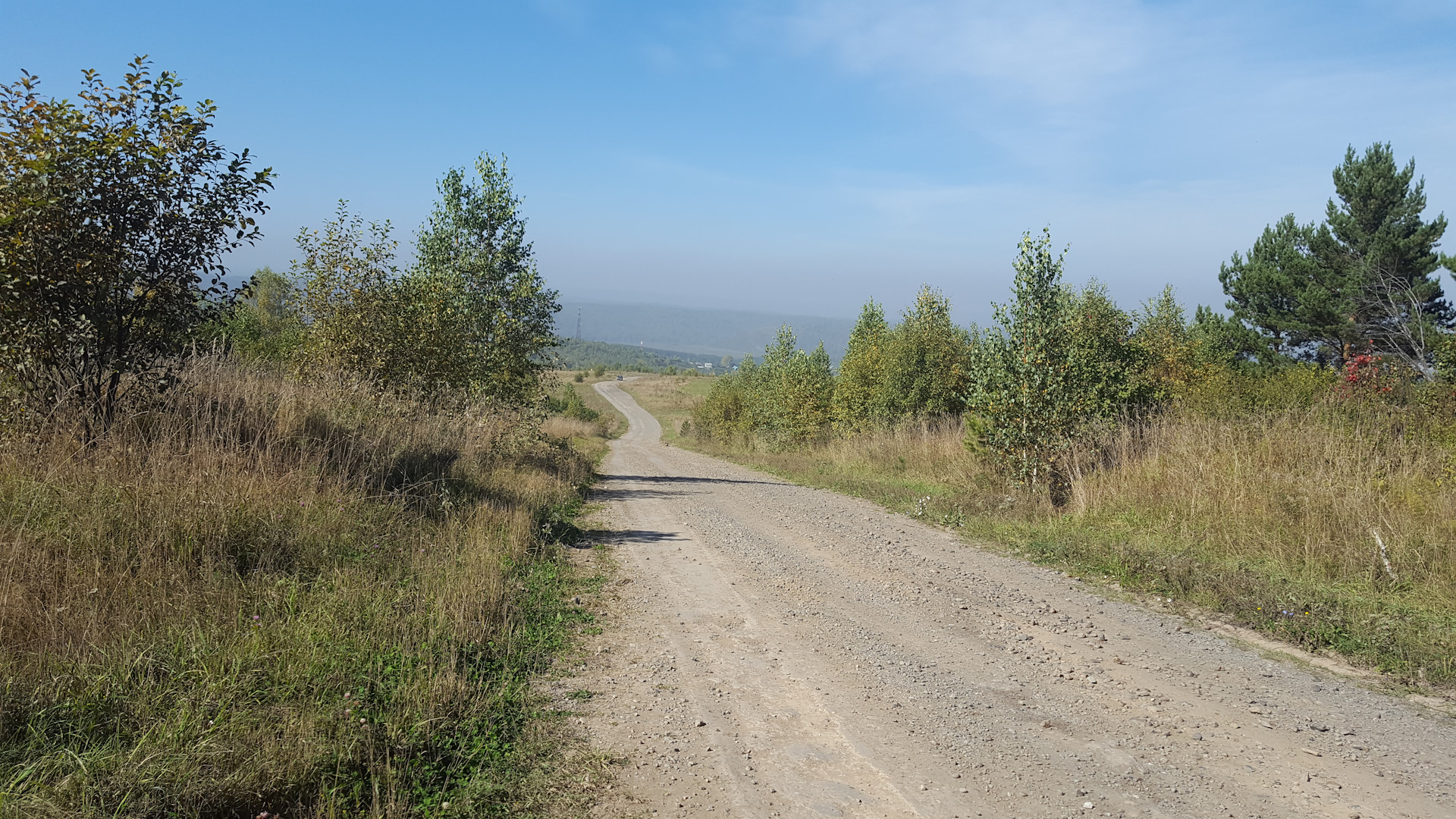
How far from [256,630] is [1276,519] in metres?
10.1

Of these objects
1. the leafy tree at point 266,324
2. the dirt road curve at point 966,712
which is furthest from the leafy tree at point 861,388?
the dirt road curve at point 966,712

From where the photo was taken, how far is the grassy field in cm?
636

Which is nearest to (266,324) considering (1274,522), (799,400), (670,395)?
(799,400)

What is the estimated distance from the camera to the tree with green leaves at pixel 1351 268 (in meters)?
30.2

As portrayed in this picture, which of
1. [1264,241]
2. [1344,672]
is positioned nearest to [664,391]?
[1264,241]

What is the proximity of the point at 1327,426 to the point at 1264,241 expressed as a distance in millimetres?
33706

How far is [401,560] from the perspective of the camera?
23.1ft

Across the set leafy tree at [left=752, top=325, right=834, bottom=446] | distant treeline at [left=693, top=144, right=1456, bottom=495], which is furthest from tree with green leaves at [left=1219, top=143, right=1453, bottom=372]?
leafy tree at [left=752, top=325, right=834, bottom=446]

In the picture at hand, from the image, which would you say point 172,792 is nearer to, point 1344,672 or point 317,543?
point 317,543

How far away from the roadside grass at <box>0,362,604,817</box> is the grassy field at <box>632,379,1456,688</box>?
5.71m

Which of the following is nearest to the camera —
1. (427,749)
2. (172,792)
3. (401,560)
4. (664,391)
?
(172,792)

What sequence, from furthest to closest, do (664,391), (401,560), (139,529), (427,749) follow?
1. (664,391)
2. (401,560)
3. (139,529)
4. (427,749)

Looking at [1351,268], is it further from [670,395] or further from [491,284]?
[670,395]

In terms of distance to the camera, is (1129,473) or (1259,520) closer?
(1259,520)
